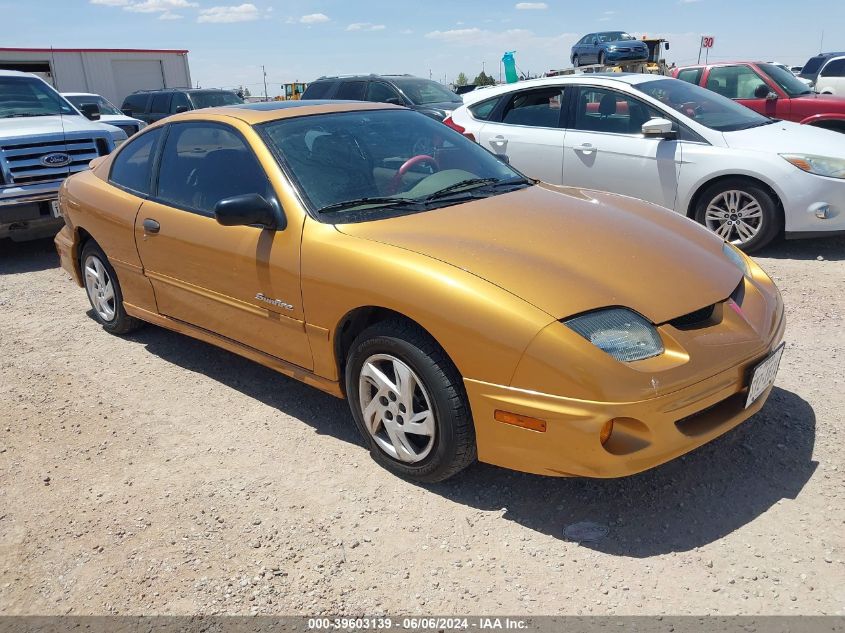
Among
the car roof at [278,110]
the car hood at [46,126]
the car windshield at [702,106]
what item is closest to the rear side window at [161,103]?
the car hood at [46,126]

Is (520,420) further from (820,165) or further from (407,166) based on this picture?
(820,165)

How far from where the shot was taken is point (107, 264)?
484cm

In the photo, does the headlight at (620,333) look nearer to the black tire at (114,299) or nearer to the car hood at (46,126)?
the black tire at (114,299)

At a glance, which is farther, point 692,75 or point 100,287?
point 692,75

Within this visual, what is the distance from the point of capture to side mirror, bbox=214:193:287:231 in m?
3.28

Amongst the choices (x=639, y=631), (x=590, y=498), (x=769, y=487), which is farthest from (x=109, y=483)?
(x=769, y=487)

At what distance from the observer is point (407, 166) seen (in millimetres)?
3764

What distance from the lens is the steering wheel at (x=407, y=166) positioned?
361cm

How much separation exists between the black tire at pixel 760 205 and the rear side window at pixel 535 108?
5.75 feet

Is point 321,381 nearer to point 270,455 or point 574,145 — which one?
point 270,455

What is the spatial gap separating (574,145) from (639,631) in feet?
18.3

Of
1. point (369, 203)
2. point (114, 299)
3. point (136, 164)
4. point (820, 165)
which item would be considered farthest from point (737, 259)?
point (114, 299)

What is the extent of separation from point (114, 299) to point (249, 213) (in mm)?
2185

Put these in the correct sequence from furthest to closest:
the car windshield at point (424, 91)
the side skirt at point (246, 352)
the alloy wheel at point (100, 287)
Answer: the car windshield at point (424, 91)
the alloy wheel at point (100, 287)
the side skirt at point (246, 352)
